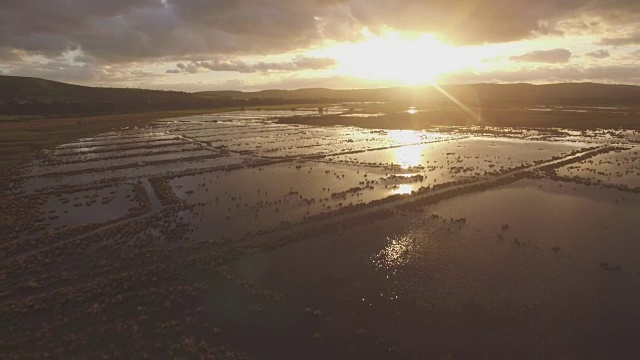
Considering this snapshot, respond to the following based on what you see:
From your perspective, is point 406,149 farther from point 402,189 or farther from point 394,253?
Result: point 394,253

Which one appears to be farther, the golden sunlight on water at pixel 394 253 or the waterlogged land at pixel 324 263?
the golden sunlight on water at pixel 394 253

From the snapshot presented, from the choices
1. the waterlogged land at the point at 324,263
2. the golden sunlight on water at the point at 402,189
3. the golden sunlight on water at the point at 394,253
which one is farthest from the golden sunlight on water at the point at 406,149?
the golden sunlight on water at the point at 394,253

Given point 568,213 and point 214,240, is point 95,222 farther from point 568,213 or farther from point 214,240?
point 568,213

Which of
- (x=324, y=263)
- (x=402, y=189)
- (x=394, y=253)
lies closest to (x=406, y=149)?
(x=402, y=189)

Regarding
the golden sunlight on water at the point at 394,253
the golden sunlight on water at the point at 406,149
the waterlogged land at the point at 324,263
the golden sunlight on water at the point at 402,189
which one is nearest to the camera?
the waterlogged land at the point at 324,263

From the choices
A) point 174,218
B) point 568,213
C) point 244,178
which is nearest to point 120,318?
point 174,218

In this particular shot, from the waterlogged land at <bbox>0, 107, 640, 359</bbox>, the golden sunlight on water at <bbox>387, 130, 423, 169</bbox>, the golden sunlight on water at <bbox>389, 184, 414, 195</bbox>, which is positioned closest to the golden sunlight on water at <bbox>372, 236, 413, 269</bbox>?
the waterlogged land at <bbox>0, 107, 640, 359</bbox>

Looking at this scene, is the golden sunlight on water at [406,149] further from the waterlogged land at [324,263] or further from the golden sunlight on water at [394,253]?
the golden sunlight on water at [394,253]

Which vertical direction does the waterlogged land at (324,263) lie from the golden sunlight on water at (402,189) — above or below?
below
